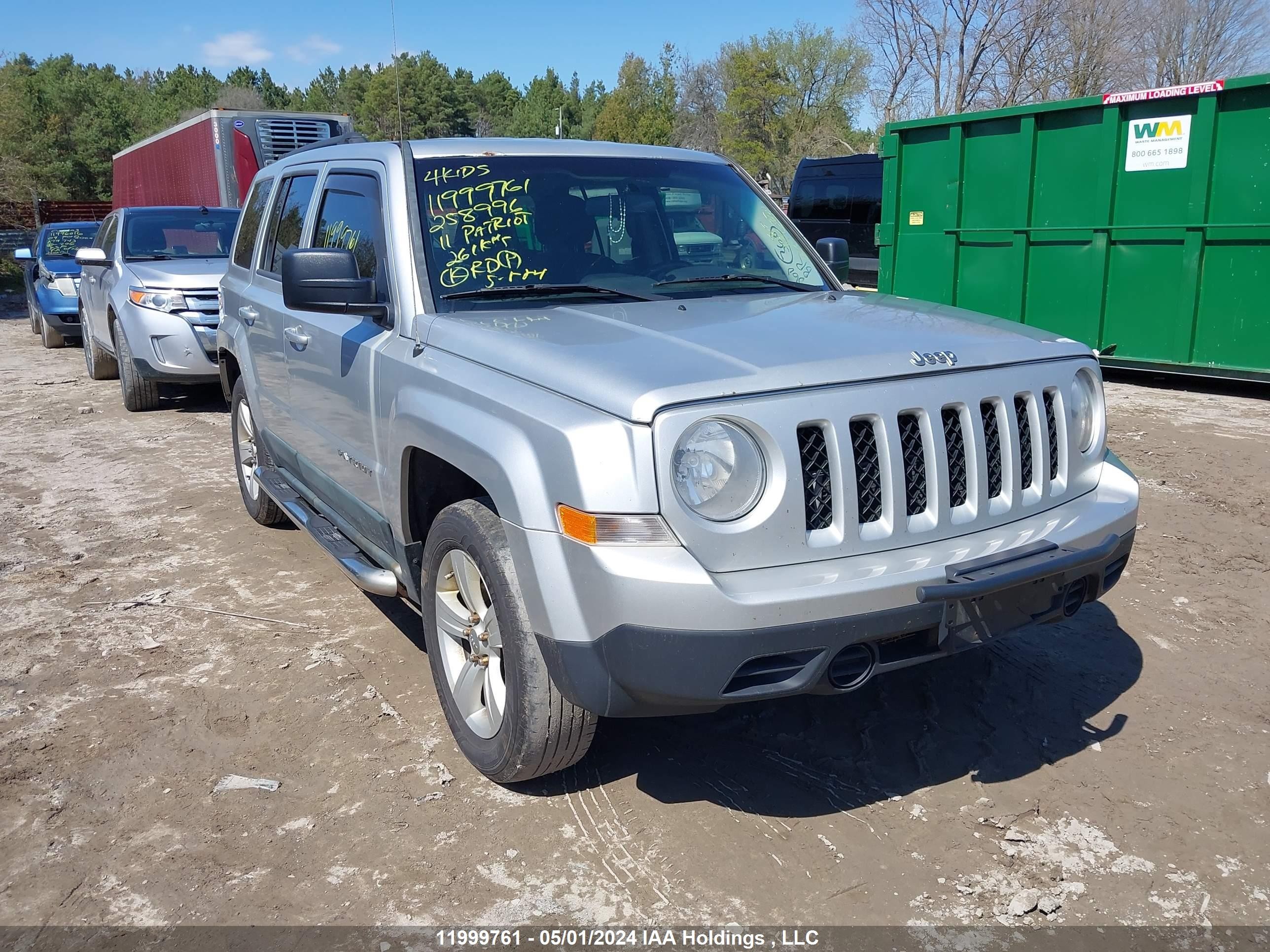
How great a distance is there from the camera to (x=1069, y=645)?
4.21m

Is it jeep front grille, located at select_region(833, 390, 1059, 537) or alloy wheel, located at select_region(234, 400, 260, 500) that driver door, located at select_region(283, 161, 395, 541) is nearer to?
alloy wheel, located at select_region(234, 400, 260, 500)

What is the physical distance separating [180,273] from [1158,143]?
8.78 meters

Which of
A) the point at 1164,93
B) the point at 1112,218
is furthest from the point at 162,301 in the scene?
the point at 1164,93

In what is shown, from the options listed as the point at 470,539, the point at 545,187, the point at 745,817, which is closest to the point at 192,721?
the point at 470,539

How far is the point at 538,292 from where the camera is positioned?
355cm

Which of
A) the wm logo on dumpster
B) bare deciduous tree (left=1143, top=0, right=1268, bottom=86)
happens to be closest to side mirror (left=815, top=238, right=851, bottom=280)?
the wm logo on dumpster

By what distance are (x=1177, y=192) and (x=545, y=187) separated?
25.2ft

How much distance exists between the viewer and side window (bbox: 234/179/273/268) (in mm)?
5195

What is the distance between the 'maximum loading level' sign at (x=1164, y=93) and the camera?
8.98 m

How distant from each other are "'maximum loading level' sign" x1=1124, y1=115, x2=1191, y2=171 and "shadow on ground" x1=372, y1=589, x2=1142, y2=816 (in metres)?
6.88

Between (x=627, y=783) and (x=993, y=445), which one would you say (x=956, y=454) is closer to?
(x=993, y=445)

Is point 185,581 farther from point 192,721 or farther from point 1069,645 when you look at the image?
point 1069,645

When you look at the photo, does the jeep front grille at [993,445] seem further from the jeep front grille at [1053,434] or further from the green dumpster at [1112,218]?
the green dumpster at [1112,218]

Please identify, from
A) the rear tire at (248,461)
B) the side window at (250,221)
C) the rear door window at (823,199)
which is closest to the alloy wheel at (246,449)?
the rear tire at (248,461)
